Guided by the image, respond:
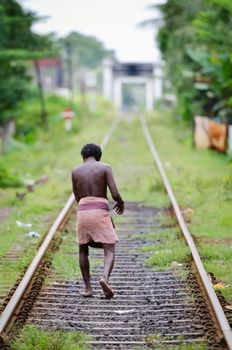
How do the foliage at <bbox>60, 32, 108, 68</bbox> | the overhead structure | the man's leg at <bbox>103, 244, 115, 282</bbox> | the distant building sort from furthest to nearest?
the foliage at <bbox>60, 32, 108, 68</bbox>
the overhead structure
the distant building
the man's leg at <bbox>103, 244, 115, 282</bbox>

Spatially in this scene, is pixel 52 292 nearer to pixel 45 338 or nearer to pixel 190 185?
pixel 45 338

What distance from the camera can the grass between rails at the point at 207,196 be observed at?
867cm

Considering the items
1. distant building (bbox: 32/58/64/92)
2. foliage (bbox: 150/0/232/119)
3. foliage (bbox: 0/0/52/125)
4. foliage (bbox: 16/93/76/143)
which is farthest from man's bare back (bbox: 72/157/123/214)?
distant building (bbox: 32/58/64/92)

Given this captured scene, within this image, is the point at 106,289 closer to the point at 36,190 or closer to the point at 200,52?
the point at 36,190

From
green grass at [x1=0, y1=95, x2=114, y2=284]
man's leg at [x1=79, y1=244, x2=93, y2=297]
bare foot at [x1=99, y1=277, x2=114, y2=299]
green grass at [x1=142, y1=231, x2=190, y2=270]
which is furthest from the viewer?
green grass at [x1=0, y1=95, x2=114, y2=284]

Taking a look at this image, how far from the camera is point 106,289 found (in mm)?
6734

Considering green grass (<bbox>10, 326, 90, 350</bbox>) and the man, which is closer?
green grass (<bbox>10, 326, 90, 350</bbox>)

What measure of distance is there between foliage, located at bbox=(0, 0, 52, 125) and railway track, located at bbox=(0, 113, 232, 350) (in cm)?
1921

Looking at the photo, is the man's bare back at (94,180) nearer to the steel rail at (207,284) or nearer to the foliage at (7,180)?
the steel rail at (207,284)

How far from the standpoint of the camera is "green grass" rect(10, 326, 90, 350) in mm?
5531

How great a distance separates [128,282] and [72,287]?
26.5 inches

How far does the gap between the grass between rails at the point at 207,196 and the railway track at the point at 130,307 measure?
375mm

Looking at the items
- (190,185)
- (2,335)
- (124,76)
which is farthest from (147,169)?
(124,76)

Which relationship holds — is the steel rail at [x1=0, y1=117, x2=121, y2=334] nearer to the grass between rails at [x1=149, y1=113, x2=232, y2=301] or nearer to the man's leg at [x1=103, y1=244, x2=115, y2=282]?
the man's leg at [x1=103, y1=244, x2=115, y2=282]
